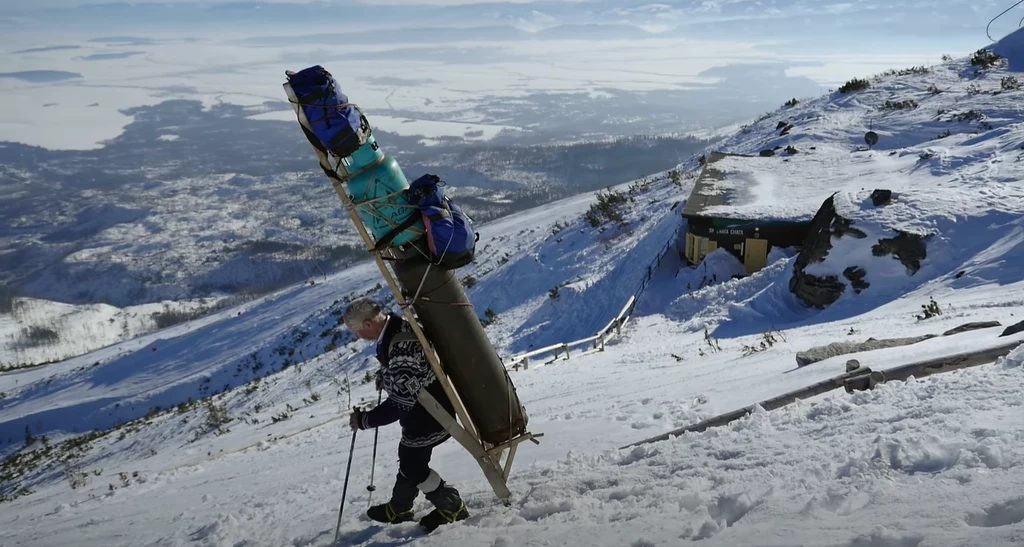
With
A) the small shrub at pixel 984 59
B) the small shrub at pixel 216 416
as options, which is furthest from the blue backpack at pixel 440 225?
the small shrub at pixel 984 59

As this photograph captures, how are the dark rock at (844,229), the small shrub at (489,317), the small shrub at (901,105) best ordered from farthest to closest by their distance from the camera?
the small shrub at (901,105) < the small shrub at (489,317) < the dark rock at (844,229)

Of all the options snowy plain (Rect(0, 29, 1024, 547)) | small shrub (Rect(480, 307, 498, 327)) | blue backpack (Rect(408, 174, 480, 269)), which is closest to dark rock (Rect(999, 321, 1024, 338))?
snowy plain (Rect(0, 29, 1024, 547))

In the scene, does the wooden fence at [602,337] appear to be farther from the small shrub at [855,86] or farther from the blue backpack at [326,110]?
the small shrub at [855,86]

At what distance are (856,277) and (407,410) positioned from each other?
50.4ft

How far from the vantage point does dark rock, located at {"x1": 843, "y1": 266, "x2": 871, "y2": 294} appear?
17.1 meters

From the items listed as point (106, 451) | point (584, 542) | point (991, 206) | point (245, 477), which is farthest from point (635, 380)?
point (106, 451)

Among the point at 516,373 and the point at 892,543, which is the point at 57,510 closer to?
the point at 516,373

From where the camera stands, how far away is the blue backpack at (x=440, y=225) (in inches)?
205

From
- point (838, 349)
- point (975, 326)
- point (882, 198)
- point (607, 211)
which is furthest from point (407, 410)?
A: point (607, 211)

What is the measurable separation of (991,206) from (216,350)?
35.5 metres

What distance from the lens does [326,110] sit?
512 cm

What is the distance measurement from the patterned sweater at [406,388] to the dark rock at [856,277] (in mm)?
14815

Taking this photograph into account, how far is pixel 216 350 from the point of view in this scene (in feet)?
123

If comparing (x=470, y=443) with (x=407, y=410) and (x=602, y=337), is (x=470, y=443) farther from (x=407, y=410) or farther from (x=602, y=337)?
(x=602, y=337)
